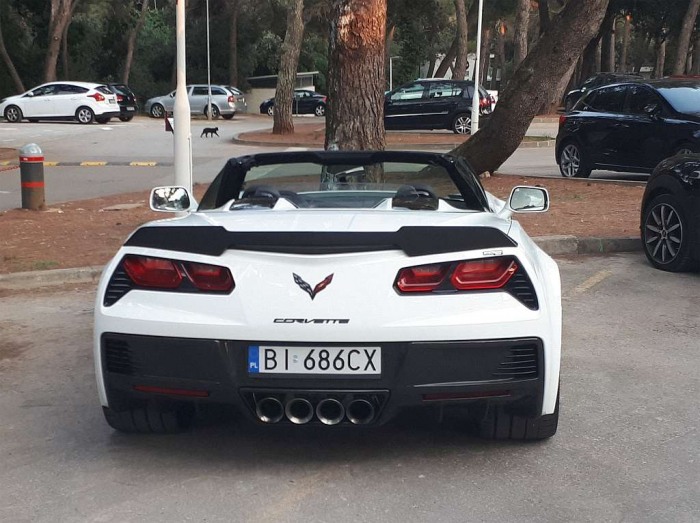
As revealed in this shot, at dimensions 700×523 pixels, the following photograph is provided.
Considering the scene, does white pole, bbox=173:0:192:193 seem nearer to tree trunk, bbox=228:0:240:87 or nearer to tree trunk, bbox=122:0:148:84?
tree trunk, bbox=122:0:148:84

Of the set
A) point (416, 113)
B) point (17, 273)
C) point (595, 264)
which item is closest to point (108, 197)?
point (17, 273)

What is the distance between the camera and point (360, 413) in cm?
418

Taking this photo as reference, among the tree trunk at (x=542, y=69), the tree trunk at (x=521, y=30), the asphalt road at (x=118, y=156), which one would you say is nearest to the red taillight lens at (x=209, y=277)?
the asphalt road at (x=118, y=156)

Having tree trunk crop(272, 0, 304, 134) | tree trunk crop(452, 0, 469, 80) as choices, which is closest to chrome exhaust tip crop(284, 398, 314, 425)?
tree trunk crop(272, 0, 304, 134)

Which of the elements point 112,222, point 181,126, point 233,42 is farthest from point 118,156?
point 233,42

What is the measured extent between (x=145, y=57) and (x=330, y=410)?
61807 mm

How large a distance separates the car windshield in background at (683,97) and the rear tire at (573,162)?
1.85 meters

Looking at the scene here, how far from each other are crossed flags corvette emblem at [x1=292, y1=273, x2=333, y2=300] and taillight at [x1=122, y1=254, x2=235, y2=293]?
26 cm

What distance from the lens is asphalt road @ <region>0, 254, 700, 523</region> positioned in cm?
396

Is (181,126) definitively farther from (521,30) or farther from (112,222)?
(521,30)

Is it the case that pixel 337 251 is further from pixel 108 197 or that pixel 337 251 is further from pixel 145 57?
pixel 145 57

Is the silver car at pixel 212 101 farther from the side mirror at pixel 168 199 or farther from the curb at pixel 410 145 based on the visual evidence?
the side mirror at pixel 168 199

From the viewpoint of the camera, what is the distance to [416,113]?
31.3m

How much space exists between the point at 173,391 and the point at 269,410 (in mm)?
395
